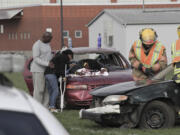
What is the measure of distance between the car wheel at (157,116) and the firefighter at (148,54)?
1.37m

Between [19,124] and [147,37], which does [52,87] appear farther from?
[19,124]

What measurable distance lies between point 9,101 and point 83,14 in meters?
59.3

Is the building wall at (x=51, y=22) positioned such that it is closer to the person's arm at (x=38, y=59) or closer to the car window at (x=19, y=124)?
the person's arm at (x=38, y=59)

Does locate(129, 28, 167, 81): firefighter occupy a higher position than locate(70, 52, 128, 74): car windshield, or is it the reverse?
locate(129, 28, 167, 81): firefighter

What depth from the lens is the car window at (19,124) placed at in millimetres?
2896

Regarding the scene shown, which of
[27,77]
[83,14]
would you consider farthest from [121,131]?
[83,14]

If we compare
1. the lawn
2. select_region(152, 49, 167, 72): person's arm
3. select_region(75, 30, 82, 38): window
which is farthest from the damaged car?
select_region(75, 30, 82, 38): window

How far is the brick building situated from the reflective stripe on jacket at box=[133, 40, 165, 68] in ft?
163

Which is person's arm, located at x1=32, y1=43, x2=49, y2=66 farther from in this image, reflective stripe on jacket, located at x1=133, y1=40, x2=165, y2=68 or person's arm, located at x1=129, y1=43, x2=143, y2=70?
reflective stripe on jacket, located at x1=133, y1=40, x2=165, y2=68

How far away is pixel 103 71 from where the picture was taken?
13695 mm

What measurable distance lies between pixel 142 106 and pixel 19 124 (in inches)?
261

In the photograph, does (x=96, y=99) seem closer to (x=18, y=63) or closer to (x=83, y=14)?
(x=18, y=63)

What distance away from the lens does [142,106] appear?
945 cm

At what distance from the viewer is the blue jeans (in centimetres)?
1274
